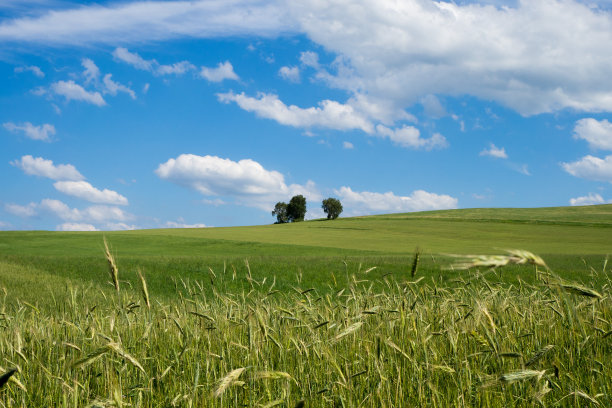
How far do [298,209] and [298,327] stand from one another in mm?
101740

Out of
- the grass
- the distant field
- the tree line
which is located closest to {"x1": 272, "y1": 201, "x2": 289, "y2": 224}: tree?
the tree line

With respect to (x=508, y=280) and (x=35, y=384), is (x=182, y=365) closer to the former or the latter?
(x=35, y=384)

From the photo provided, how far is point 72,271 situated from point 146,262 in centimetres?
287

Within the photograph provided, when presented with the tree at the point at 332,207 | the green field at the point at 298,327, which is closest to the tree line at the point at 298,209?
the tree at the point at 332,207

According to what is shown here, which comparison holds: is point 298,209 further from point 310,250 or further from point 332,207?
point 310,250

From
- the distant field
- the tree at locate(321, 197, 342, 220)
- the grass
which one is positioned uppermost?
the tree at locate(321, 197, 342, 220)

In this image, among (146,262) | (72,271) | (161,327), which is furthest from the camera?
(146,262)

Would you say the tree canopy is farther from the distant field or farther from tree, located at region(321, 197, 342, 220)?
the distant field

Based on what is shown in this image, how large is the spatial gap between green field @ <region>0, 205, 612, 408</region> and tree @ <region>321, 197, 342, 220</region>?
5088 cm

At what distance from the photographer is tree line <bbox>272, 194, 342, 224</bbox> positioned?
323ft

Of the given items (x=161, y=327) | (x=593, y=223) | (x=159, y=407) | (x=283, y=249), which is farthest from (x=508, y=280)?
(x=593, y=223)

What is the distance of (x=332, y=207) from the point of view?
9844 centimetres

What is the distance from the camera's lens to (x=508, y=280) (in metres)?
16.2

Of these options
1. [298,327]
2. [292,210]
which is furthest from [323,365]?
[292,210]
